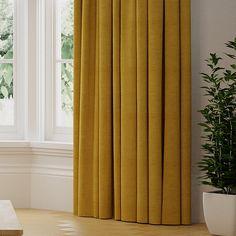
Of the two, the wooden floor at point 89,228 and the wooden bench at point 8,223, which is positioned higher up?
the wooden bench at point 8,223

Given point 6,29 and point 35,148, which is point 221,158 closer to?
point 35,148

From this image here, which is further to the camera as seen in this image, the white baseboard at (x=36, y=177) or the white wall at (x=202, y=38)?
the white baseboard at (x=36, y=177)

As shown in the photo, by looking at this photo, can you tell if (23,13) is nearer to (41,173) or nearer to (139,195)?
(41,173)

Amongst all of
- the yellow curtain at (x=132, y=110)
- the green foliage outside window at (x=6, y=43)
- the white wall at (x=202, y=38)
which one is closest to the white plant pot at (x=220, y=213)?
the yellow curtain at (x=132, y=110)

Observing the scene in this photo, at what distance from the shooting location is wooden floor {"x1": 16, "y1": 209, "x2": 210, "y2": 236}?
523 centimetres

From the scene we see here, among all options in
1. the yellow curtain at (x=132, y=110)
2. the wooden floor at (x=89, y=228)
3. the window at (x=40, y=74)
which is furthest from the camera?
the window at (x=40, y=74)

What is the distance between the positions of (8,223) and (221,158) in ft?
8.73

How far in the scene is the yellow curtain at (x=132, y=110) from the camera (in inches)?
221

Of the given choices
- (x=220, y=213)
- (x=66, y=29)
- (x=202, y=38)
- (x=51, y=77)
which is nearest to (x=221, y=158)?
(x=220, y=213)

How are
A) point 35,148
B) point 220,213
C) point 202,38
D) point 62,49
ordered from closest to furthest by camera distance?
point 220,213
point 202,38
point 35,148
point 62,49

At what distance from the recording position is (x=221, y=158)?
5.21m

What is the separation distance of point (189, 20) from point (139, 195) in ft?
4.53

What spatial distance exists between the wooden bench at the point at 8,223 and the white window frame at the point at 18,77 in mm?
3230

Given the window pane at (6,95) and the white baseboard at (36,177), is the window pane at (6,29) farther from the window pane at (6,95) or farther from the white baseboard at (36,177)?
the white baseboard at (36,177)
